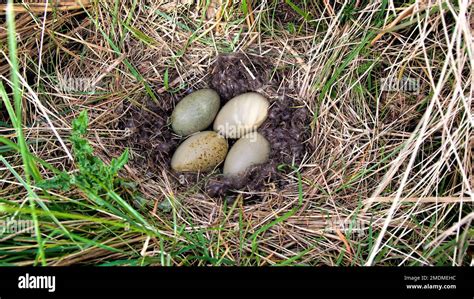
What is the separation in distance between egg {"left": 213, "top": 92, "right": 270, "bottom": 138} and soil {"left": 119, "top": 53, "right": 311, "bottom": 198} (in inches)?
1.9

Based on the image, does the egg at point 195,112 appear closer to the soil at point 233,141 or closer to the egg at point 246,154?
the soil at point 233,141

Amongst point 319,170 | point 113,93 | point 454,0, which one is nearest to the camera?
point 454,0

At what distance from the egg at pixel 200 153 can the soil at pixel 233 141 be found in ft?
0.12

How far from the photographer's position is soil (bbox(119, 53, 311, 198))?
1.87 metres

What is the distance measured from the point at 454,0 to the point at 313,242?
3.10 feet

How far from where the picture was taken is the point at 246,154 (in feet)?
6.16

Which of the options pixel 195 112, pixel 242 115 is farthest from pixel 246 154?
pixel 195 112

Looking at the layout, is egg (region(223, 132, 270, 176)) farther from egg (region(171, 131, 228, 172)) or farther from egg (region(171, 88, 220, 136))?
egg (region(171, 88, 220, 136))

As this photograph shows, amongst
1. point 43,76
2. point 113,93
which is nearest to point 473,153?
point 113,93

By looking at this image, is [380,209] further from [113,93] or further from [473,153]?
[113,93]

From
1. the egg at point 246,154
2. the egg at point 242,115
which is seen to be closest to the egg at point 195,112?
the egg at point 242,115

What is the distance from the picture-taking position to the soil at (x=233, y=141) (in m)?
1.87

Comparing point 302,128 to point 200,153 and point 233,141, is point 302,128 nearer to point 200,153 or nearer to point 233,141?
point 233,141
